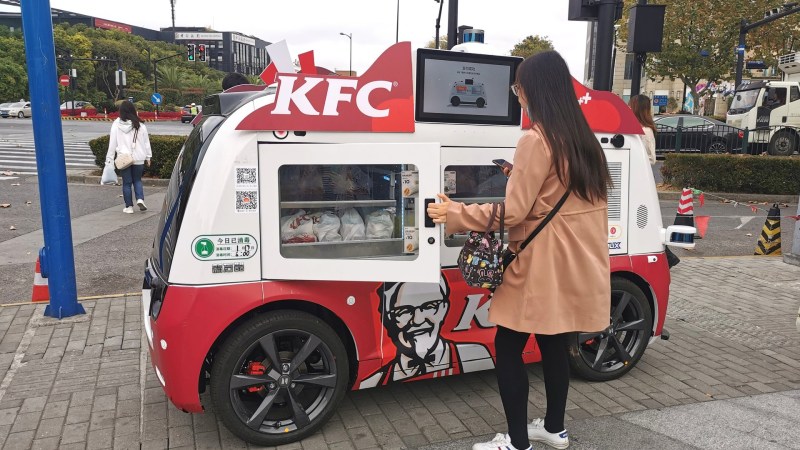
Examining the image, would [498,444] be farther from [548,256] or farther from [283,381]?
[283,381]

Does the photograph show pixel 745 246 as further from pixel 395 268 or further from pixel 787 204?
pixel 395 268

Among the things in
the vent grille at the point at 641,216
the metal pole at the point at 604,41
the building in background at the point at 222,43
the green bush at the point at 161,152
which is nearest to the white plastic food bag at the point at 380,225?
the vent grille at the point at 641,216

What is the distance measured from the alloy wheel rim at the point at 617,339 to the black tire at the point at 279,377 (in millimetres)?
1645

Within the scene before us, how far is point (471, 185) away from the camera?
12.1 ft

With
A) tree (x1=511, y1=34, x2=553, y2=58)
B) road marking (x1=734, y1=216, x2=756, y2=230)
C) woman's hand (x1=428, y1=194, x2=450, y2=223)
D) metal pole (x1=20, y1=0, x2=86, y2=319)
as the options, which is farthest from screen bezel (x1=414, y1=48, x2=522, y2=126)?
tree (x1=511, y1=34, x2=553, y2=58)

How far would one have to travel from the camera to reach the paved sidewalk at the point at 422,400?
11.1 ft

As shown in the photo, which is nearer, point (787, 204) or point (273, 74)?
point (273, 74)

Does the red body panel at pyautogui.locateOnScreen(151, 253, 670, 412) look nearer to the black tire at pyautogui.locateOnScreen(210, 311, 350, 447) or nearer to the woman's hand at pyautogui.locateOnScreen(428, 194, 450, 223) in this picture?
the black tire at pyautogui.locateOnScreen(210, 311, 350, 447)

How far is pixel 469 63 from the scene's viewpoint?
3350 mm

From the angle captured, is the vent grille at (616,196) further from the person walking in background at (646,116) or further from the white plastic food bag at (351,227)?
the person walking in background at (646,116)

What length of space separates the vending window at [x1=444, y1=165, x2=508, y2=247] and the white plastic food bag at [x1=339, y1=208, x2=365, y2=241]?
493mm

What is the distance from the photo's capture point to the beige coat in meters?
2.76

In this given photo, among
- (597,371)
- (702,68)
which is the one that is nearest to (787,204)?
(597,371)

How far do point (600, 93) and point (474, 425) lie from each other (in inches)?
82.5
